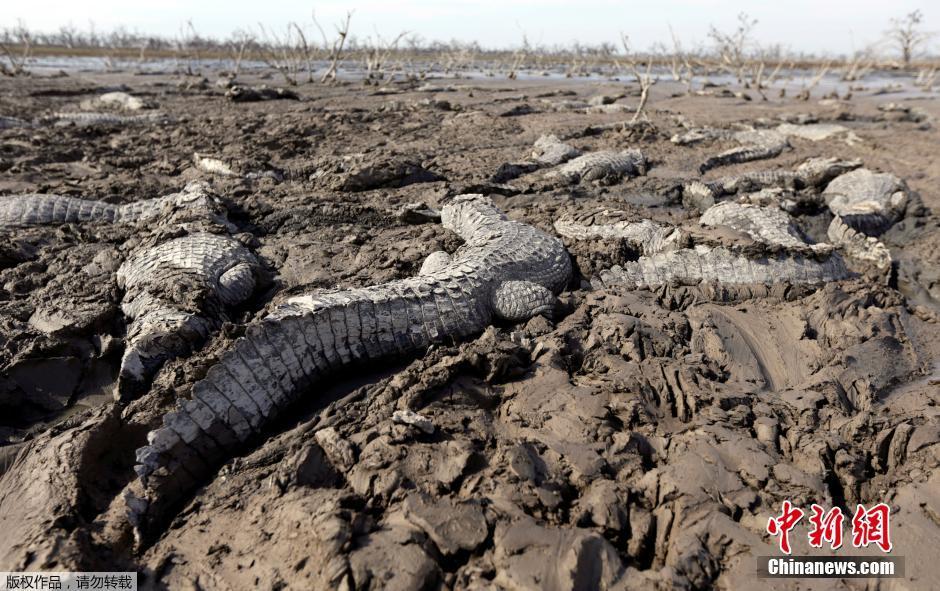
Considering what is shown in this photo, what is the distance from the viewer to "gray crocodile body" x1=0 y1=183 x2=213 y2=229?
540 centimetres

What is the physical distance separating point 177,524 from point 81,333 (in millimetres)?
2215

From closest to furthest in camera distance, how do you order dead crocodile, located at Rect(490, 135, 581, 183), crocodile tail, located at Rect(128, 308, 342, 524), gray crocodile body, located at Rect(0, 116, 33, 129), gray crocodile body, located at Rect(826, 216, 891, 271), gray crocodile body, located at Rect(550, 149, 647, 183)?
crocodile tail, located at Rect(128, 308, 342, 524)
gray crocodile body, located at Rect(826, 216, 891, 271)
gray crocodile body, located at Rect(550, 149, 647, 183)
dead crocodile, located at Rect(490, 135, 581, 183)
gray crocodile body, located at Rect(0, 116, 33, 129)

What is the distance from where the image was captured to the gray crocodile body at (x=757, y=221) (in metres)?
5.07

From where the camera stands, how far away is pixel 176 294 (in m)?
3.71

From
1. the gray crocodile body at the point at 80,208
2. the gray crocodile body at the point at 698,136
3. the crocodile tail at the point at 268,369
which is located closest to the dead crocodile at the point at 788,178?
the gray crocodile body at the point at 698,136

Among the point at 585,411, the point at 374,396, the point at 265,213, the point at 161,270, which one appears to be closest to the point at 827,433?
the point at 585,411

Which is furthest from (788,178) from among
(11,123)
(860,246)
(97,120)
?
(11,123)

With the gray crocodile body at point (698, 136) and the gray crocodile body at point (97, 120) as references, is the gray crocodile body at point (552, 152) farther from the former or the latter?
the gray crocodile body at point (97, 120)

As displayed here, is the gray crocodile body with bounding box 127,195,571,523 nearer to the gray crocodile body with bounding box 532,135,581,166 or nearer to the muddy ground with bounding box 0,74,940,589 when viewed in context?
the muddy ground with bounding box 0,74,940,589

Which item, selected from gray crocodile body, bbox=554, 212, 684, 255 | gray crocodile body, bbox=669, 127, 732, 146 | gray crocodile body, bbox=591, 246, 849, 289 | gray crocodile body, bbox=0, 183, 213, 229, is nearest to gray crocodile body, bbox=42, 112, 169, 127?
gray crocodile body, bbox=0, 183, 213, 229

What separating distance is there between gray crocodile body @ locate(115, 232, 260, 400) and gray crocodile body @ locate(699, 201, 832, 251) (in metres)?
4.45

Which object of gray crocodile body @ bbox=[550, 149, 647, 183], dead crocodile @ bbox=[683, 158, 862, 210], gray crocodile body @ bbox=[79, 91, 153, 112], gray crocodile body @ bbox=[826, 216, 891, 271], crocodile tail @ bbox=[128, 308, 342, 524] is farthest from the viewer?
gray crocodile body @ bbox=[79, 91, 153, 112]

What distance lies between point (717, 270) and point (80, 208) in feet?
20.5

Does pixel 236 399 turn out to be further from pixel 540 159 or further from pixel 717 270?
pixel 540 159
